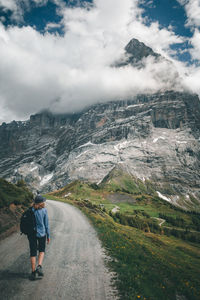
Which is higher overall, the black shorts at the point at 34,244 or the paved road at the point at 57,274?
the black shorts at the point at 34,244

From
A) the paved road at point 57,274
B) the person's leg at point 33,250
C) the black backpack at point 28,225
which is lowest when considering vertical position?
the paved road at point 57,274

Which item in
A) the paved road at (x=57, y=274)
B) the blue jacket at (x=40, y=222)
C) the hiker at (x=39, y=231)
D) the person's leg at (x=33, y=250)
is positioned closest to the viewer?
the paved road at (x=57, y=274)

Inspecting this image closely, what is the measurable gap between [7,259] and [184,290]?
8304 mm

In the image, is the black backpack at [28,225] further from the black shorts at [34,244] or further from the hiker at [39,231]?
the black shorts at [34,244]

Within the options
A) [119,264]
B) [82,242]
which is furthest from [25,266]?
[82,242]

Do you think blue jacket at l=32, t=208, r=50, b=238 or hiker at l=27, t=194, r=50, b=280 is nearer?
hiker at l=27, t=194, r=50, b=280

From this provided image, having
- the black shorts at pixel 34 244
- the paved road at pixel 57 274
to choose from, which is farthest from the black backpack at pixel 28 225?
the paved road at pixel 57 274

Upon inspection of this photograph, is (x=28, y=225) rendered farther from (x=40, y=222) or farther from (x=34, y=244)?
(x=34, y=244)

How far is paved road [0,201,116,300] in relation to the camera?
230 inches

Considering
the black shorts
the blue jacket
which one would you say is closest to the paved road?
the black shorts

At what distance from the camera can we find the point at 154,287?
759 centimetres

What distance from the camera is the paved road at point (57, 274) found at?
5.85 meters

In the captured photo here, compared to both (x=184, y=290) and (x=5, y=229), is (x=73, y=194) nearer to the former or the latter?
(x=5, y=229)

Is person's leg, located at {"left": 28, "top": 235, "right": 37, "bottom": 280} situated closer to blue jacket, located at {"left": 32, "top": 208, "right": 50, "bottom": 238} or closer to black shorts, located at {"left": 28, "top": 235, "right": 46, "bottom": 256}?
black shorts, located at {"left": 28, "top": 235, "right": 46, "bottom": 256}
